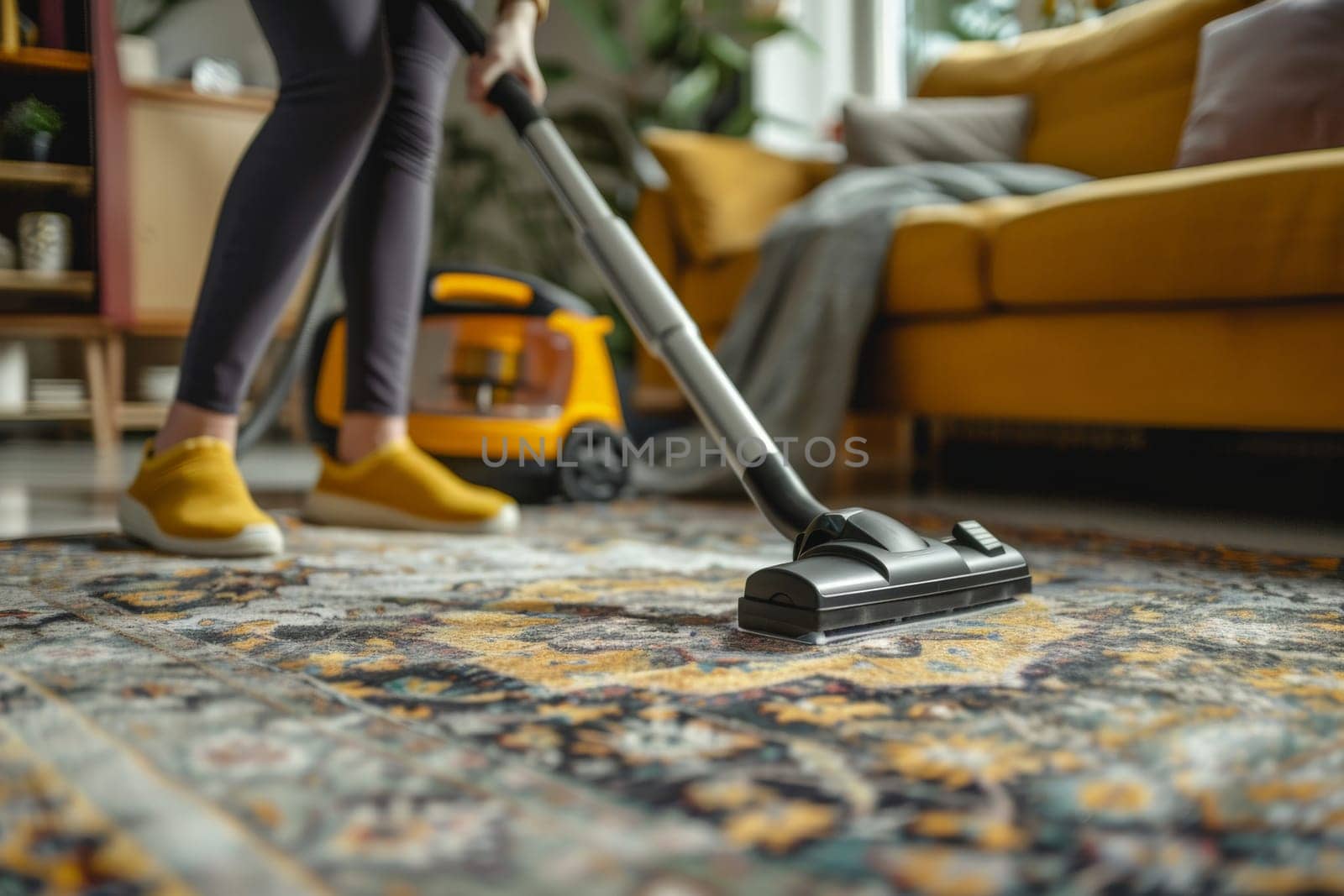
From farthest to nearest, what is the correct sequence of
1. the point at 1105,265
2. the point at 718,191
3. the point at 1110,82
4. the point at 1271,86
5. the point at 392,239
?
1. the point at 718,191
2. the point at 1110,82
3. the point at 1271,86
4. the point at 1105,265
5. the point at 392,239

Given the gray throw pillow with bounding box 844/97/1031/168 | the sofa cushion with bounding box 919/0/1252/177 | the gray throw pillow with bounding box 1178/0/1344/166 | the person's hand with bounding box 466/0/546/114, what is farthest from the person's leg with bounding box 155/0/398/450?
the sofa cushion with bounding box 919/0/1252/177

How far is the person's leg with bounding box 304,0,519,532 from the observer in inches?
49.9

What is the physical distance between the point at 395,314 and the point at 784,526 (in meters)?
0.63

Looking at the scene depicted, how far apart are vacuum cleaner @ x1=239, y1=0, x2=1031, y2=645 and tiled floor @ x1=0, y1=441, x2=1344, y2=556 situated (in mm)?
576

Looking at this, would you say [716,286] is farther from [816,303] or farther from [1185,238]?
[1185,238]

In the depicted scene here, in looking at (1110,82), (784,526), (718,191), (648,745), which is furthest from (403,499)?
(1110,82)

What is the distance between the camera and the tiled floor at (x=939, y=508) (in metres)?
1.33

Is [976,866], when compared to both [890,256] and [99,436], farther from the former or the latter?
[99,436]

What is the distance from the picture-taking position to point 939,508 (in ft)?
5.35

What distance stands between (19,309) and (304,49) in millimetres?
2196

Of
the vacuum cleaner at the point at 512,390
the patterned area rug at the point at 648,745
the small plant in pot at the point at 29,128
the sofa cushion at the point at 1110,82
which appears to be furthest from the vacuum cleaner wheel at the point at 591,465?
the small plant in pot at the point at 29,128

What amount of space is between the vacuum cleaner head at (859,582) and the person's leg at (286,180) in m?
0.61

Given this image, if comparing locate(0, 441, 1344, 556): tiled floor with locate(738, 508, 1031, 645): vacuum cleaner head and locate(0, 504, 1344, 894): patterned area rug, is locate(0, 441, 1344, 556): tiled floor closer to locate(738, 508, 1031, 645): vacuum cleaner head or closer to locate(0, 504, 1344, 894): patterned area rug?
locate(0, 504, 1344, 894): patterned area rug

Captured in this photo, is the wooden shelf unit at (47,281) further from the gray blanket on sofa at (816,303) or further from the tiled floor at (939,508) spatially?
the gray blanket on sofa at (816,303)
